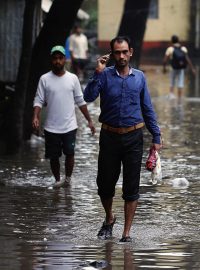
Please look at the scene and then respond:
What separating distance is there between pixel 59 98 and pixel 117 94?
3.29m

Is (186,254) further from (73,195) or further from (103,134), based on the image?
(73,195)

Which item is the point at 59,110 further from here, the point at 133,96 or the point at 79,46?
the point at 79,46

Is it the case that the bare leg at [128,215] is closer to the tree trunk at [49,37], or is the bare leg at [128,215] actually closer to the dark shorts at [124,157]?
the dark shorts at [124,157]

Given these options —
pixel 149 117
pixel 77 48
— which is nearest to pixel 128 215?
pixel 149 117

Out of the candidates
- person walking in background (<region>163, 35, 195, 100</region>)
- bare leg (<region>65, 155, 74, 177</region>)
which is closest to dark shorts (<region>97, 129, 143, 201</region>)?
bare leg (<region>65, 155, 74, 177</region>)

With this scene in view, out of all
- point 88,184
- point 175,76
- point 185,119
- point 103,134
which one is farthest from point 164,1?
point 103,134

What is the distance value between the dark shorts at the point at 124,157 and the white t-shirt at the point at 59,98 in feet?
10.1

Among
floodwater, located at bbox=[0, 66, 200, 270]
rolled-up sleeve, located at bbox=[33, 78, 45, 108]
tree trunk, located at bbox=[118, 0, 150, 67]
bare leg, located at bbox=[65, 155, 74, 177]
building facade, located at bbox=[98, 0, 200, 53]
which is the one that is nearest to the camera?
floodwater, located at bbox=[0, 66, 200, 270]

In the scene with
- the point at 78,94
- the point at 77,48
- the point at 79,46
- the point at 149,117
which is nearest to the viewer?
the point at 149,117

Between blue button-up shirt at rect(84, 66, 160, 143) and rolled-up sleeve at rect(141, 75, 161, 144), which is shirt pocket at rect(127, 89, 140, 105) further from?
rolled-up sleeve at rect(141, 75, 161, 144)

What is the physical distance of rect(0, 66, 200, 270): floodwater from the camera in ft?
28.3

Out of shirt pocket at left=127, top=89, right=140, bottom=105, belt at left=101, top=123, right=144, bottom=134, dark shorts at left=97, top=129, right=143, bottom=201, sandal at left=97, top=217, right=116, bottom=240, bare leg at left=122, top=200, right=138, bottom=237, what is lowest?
sandal at left=97, top=217, right=116, bottom=240

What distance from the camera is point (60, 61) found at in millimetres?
12344

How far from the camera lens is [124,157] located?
31.4 ft
